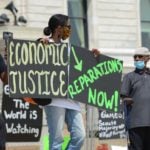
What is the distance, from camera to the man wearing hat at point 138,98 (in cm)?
920

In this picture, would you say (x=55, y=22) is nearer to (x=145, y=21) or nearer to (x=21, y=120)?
(x=21, y=120)

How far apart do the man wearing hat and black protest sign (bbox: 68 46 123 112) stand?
20cm

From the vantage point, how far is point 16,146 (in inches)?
449

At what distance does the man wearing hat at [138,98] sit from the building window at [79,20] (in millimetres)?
15338

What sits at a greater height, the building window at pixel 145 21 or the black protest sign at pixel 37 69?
Answer: the building window at pixel 145 21

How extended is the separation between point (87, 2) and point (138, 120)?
16532 mm

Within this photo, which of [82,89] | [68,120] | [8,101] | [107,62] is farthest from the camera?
[8,101]

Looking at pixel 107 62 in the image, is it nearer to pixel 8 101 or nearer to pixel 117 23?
pixel 8 101

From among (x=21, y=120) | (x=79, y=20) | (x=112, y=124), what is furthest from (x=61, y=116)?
(x=79, y=20)

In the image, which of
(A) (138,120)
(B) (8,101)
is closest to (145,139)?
(A) (138,120)

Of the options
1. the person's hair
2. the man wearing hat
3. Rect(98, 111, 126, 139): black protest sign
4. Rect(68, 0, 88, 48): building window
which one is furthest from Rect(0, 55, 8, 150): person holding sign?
Rect(68, 0, 88, 48): building window

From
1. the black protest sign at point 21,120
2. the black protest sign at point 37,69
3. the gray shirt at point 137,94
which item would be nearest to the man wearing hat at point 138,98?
the gray shirt at point 137,94

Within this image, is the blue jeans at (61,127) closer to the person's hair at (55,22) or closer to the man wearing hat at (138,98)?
the person's hair at (55,22)

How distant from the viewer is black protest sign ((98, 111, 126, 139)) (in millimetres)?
13875
